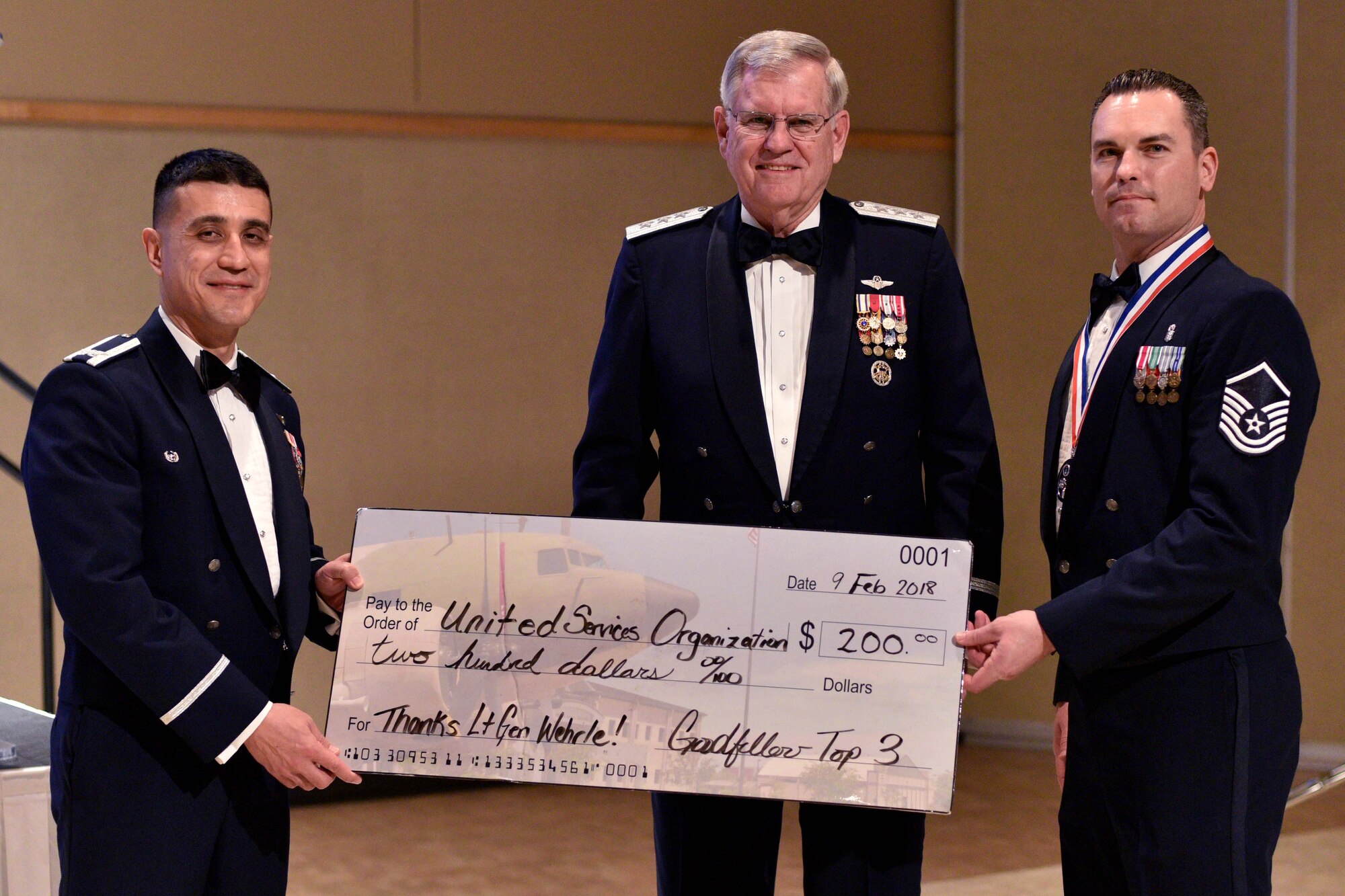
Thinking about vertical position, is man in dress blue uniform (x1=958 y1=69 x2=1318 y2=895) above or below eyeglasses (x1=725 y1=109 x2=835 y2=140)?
below

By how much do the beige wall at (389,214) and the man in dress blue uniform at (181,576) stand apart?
284cm

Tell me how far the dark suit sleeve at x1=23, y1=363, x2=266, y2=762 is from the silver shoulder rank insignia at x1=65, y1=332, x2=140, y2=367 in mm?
22

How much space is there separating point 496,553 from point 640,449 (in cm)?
36

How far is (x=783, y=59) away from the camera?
7.08 ft

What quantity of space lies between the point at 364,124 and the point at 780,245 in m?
3.04

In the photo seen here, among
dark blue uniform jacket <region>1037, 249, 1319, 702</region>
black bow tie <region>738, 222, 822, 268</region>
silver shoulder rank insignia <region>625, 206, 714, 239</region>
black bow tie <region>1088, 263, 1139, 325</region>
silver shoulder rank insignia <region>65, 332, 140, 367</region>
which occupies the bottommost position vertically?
dark blue uniform jacket <region>1037, 249, 1319, 702</region>

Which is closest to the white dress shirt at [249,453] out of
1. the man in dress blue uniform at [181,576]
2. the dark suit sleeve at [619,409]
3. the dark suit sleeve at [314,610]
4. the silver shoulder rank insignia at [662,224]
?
the man in dress blue uniform at [181,576]

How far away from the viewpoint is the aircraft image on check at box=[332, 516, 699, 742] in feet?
6.88

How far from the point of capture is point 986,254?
542cm

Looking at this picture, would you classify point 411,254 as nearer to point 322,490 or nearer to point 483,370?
point 483,370

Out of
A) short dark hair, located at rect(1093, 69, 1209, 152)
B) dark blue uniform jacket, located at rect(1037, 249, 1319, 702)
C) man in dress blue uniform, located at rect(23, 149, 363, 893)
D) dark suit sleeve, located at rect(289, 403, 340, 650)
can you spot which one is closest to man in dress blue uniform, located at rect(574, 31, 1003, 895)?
dark blue uniform jacket, located at rect(1037, 249, 1319, 702)

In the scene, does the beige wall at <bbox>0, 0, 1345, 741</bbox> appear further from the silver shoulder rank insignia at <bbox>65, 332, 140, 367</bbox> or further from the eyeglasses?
the eyeglasses

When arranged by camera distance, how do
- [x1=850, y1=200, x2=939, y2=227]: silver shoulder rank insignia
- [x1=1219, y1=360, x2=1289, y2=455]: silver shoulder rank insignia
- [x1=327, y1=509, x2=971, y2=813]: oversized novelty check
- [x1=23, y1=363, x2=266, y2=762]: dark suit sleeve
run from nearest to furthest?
[x1=23, y1=363, x2=266, y2=762]: dark suit sleeve, [x1=1219, y1=360, x2=1289, y2=455]: silver shoulder rank insignia, [x1=327, y1=509, x2=971, y2=813]: oversized novelty check, [x1=850, y1=200, x2=939, y2=227]: silver shoulder rank insignia

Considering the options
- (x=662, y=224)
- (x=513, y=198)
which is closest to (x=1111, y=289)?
(x=662, y=224)
